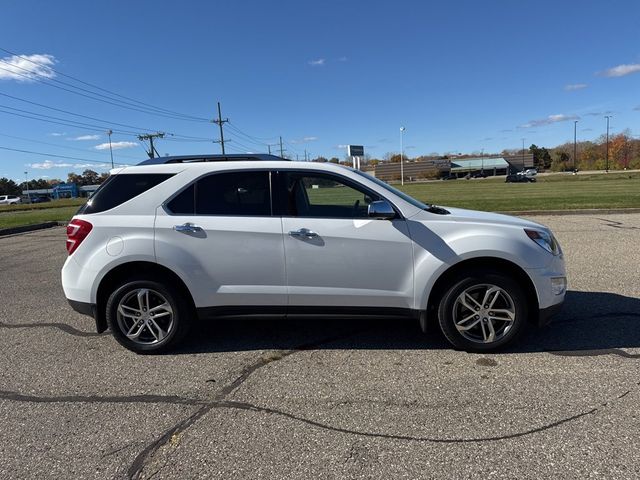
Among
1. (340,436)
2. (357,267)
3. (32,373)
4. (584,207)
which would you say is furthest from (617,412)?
(584,207)

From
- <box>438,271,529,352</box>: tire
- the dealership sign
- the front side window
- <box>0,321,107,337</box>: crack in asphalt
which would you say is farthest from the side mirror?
the dealership sign

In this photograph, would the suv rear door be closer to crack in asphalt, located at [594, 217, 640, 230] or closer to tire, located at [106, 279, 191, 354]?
tire, located at [106, 279, 191, 354]

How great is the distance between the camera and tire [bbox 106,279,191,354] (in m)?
4.12

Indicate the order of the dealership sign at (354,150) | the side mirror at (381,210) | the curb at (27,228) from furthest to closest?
the dealership sign at (354,150) → the curb at (27,228) → the side mirror at (381,210)

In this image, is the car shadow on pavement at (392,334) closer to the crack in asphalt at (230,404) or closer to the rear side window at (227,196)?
the crack in asphalt at (230,404)

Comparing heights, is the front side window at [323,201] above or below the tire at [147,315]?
above

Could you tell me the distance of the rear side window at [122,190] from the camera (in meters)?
4.20

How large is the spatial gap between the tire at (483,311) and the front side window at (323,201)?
3.54ft

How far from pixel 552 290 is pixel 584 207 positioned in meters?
13.8

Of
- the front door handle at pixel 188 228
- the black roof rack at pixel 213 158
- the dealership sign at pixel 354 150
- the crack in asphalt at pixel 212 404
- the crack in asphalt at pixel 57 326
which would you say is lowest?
the crack in asphalt at pixel 212 404

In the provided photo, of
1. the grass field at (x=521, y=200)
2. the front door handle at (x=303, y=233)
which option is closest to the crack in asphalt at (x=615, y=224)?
the grass field at (x=521, y=200)

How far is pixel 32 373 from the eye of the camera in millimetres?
3928

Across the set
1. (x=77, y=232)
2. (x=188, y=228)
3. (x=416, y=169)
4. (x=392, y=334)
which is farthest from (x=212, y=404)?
(x=416, y=169)

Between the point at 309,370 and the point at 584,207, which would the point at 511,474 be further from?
the point at 584,207
